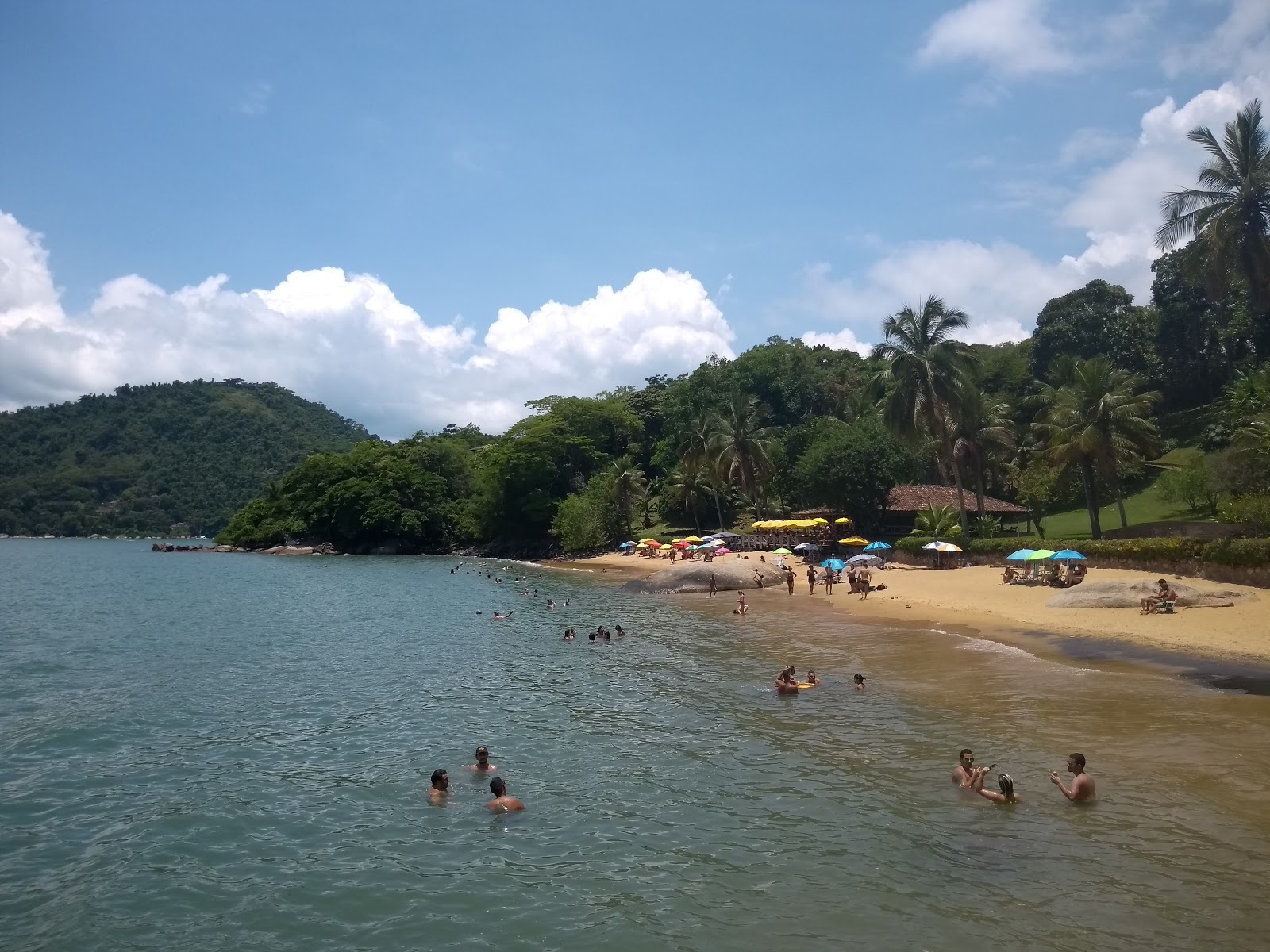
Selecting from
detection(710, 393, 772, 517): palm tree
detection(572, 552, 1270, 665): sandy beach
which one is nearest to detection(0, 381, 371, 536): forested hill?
detection(710, 393, 772, 517): palm tree

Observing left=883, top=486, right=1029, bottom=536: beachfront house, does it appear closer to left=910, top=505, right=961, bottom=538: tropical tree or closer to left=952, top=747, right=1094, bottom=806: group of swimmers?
left=910, top=505, right=961, bottom=538: tropical tree

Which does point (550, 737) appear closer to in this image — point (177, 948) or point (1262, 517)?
point (177, 948)

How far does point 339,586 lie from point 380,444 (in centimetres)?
5139

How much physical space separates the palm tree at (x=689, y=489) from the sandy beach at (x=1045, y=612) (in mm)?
28000

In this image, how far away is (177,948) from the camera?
9.45 metres

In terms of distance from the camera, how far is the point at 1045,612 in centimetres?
2994

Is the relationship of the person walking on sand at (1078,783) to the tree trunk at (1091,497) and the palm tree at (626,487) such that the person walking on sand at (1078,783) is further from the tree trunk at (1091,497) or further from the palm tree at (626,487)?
the palm tree at (626,487)

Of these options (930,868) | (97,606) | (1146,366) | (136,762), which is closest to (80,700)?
(136,762)

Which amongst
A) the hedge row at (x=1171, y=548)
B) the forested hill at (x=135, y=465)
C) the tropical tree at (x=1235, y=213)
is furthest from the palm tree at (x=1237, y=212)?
the forested hill at (x=135, y=465)

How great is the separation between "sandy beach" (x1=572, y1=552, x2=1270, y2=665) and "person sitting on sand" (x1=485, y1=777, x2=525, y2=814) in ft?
61.8

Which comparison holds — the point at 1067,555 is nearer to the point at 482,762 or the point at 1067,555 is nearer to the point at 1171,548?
the point at 1171,548

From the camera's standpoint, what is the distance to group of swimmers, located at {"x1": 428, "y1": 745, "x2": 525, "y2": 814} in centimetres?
1342

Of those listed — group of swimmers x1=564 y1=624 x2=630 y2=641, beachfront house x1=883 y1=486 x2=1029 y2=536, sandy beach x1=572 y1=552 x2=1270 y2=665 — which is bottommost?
group of swimmers x1=564 y1=624 x2=630 y2=641

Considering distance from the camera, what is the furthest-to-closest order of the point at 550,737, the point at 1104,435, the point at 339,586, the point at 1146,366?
the point at 1146,366, the point at 339,586, the point at 1104,435, the point at 550,737
